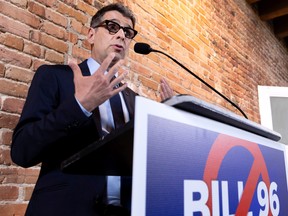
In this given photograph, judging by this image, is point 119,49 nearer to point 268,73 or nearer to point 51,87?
point 51,87

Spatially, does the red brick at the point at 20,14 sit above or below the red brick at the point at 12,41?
above

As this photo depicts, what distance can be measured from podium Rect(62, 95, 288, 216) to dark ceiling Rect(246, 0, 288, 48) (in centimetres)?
397

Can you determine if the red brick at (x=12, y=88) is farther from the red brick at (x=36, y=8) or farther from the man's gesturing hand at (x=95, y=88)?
the man's gesturing hand at (x=95, y=88)

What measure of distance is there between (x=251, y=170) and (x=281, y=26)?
4.92m

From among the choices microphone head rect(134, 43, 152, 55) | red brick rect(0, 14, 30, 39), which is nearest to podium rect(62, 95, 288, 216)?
microphone head rect(134, 43, 152, 55)

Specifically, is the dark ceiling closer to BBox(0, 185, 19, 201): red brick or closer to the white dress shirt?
the white dress shirt

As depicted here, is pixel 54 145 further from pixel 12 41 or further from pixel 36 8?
pixel 36 8

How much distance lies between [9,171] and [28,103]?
21.3 inches

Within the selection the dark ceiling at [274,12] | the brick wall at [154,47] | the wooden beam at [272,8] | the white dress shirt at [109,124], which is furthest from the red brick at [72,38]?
the wooden beam at [272,8]

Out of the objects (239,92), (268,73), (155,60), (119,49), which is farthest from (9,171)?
(268,73)

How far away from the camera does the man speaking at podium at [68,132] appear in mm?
700

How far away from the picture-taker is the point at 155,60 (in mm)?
2273

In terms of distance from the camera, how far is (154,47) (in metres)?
A: 2.27

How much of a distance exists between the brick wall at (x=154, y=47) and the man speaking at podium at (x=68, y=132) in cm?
49
